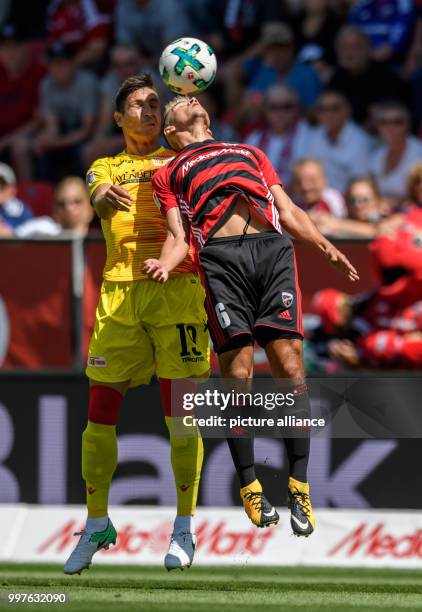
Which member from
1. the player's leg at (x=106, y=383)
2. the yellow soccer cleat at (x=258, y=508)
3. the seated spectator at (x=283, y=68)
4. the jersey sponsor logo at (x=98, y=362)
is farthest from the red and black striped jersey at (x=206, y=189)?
the seated spectator at (x=283, y=68)

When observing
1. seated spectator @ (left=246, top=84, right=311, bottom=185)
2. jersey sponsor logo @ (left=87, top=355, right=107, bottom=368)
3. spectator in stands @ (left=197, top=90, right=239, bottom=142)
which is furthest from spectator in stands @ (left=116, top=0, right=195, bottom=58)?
jersey sponsor logo @ (left=87, top=355, right=107, bottom=368)

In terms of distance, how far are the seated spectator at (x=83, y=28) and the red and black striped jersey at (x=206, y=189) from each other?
7.39m

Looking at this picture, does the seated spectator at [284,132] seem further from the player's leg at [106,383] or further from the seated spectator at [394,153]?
the player's leg at [106,383]

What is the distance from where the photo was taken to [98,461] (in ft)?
26.7

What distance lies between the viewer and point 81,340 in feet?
34.6

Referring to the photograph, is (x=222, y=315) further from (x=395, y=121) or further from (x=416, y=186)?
(x=395, y=121)

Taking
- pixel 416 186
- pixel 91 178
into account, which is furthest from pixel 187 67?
pixel 416 186

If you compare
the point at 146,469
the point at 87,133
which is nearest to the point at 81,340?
the point at 146,469

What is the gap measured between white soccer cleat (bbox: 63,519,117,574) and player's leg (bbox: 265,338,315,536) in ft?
4.00

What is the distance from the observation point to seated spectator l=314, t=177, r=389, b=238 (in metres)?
11.0

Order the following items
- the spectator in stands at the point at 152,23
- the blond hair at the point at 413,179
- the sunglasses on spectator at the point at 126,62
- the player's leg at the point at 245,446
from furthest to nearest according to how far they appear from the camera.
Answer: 1. the spectator in stands at the point at 152,23
2. the sunglasses on spectator at the point at 126,62
3. the blond hair at the point at 413,179
4. the player's leg at the point at 245,446

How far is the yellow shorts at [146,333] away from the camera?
7.94 meters

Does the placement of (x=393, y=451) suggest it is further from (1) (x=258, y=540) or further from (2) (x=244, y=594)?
(2) (x=244, y=594)

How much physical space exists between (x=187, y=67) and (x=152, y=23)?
6834 millimetres
